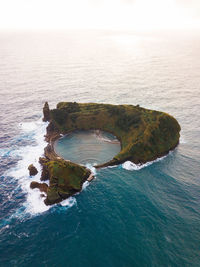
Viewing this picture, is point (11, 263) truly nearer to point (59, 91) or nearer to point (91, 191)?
point (91, 191)

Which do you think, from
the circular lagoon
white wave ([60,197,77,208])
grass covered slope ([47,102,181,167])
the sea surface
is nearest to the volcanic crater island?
grass covered slope ([47,102,181,167])

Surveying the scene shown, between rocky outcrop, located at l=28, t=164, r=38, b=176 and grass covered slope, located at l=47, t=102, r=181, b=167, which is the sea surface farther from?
grass covered slope, located at l=47, t=102, r=181, b=167

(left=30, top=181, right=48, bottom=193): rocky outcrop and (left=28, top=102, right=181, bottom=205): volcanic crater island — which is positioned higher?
(left=28, top=102, right=181, bottom=205): volcanic crater island

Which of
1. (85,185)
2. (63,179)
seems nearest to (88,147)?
(85,185)

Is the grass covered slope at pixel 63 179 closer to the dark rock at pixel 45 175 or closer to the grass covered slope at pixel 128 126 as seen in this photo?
the dark rock at pixel 45 175

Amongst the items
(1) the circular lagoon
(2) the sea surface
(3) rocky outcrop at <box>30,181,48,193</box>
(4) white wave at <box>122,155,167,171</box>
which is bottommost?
(2) the sea surface

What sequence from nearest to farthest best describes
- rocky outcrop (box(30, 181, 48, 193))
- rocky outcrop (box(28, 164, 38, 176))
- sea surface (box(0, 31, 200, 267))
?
1. sea surface (box(0, 31, 200, 267))
2. rocky outcrop (box(30, 181, 48, 193))
3. rocky outcrop (box(28, 164, 38, 176))

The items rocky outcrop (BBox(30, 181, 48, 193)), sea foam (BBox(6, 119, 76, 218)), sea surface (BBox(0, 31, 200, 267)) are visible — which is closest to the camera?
sea surface (BBox(0, 31, 200, 267))
